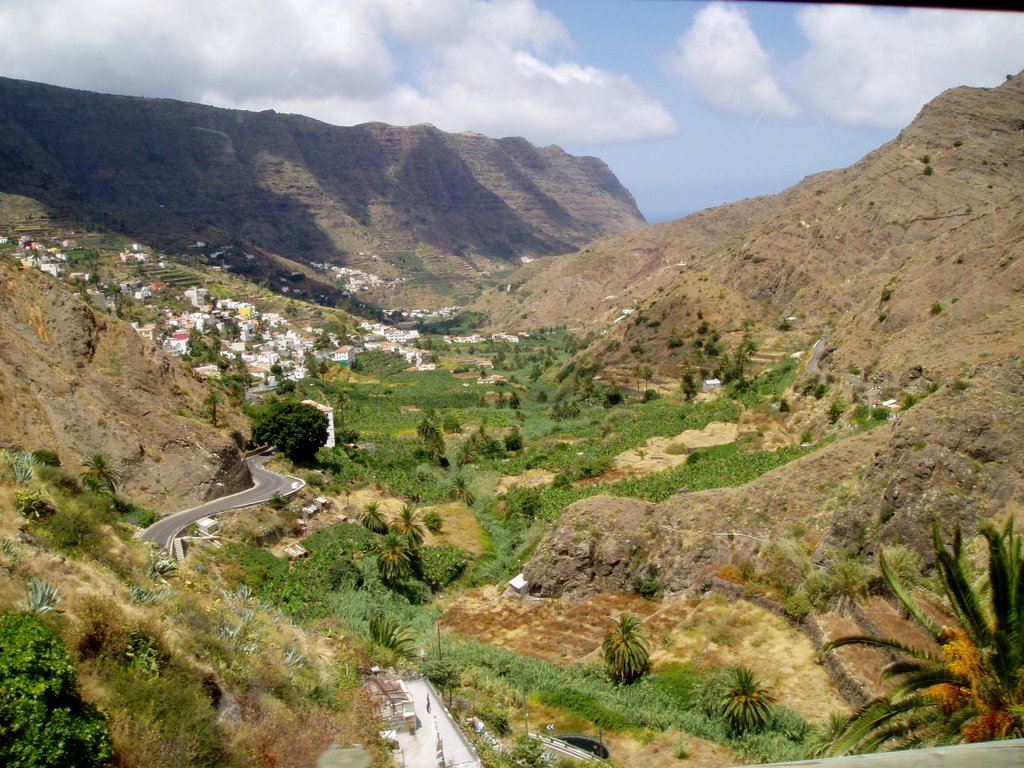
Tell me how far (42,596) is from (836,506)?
19.9m

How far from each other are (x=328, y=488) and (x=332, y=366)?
39230mm

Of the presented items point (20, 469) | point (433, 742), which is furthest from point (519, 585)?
point (20, 469)

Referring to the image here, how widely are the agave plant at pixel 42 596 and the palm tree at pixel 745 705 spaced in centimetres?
1206

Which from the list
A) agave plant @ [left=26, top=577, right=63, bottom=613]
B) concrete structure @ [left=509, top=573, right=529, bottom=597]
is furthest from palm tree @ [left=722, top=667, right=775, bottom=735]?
agave plant @ [left=26, top=577, right=63, bottom=613]

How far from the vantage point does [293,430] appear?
3559 cm

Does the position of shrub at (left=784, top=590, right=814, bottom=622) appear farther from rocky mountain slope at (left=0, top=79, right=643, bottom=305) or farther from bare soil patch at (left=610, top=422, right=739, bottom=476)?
rocky mountain slope at (left=0, top=79, right=643, bottom=305)

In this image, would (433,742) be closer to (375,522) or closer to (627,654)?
(627,654)

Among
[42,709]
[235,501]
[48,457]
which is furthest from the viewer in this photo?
[235,501]

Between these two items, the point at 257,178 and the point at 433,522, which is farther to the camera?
the point at 257,178

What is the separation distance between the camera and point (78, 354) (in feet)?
95.8

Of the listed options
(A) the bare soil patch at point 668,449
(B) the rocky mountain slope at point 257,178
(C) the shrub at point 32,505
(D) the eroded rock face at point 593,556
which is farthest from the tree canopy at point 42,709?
(B) the rocky mountain slope at point 257,178

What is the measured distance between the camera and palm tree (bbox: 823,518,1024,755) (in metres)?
6.45

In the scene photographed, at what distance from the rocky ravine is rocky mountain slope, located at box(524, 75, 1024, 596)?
47 mm

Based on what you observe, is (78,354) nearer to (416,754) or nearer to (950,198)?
(416,754)
